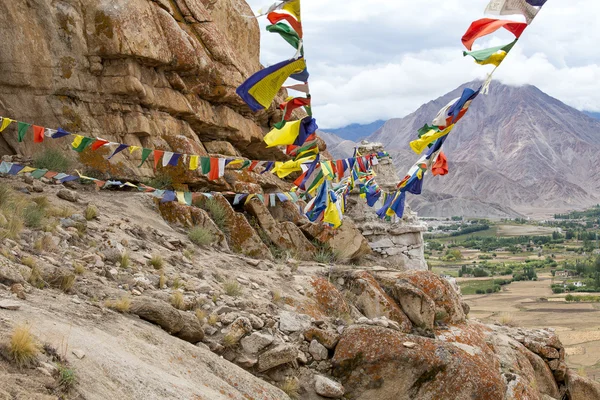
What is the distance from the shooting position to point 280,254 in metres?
14.3

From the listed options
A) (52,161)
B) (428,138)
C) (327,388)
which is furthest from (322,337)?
(52,161)

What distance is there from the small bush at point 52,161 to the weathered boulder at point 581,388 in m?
12.3

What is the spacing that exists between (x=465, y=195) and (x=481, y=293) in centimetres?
12763

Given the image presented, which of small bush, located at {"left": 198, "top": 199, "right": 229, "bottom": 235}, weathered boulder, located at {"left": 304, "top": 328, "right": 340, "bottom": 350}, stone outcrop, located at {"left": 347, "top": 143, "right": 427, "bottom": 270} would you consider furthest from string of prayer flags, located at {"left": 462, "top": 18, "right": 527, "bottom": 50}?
stone outcrop, located at {"left": 347, "top": 143, "right": 427, "bottom": 270}

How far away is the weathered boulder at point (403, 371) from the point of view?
8.43m

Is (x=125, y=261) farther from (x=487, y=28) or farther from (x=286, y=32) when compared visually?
(x=487, y=28)

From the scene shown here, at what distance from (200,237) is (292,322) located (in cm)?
385

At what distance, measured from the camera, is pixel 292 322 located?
9.02 m

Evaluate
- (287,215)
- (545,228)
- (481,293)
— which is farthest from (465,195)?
(287,215)

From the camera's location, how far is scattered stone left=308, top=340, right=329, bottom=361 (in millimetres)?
8586

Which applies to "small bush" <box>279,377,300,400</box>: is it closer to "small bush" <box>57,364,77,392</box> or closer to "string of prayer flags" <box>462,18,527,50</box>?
"small bush" <box>57,364,77,392</box>

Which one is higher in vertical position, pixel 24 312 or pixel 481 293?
pixel 24 312

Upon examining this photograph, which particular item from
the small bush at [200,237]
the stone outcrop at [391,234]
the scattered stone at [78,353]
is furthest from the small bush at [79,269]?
the stone outcrop at [391,234]

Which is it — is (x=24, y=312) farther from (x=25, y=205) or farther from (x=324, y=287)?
(x=324, y=287)
